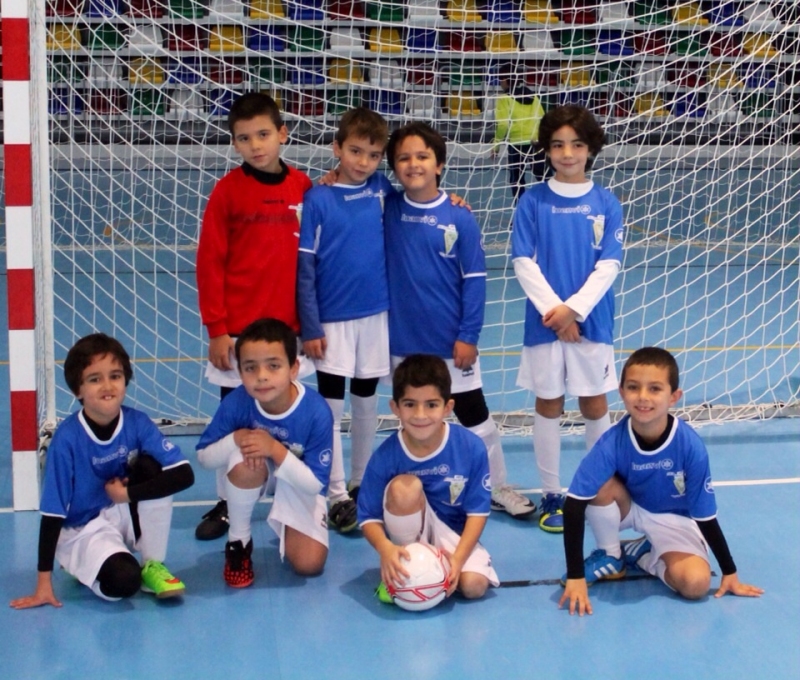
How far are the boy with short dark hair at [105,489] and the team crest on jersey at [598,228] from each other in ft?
4.50

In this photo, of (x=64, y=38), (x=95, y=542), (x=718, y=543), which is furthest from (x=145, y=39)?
(x=718, y=543)

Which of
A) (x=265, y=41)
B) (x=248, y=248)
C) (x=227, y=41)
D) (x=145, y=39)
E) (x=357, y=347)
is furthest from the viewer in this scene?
(x=265, y=41)

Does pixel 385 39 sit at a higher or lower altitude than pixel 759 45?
higher

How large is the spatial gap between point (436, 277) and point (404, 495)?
2.42 ft

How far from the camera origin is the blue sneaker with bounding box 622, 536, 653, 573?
2848 millimetres

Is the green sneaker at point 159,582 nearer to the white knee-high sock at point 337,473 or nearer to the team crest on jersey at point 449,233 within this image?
the white knee-high sock at point 337,473

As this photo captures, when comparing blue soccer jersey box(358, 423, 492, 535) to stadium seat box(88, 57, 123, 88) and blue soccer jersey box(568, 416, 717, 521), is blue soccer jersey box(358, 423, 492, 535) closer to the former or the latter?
blue soccer jersey box(568, 416, 717, 521)

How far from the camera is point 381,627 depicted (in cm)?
253

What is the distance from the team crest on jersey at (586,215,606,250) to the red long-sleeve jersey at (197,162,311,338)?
88 centimetres

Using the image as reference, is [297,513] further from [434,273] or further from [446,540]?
[434,273]

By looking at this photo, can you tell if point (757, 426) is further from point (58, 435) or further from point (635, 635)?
point (58, 435)

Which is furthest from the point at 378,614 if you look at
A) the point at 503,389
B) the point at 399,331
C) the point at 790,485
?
the point at 503,389

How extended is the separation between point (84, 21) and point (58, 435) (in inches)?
89.4

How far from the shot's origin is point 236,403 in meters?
2.84
